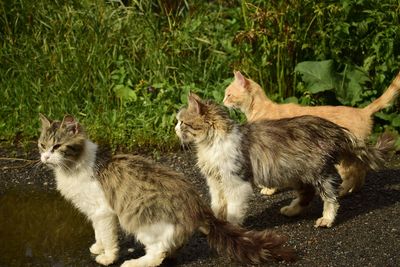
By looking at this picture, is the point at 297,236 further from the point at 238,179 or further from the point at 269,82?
the point at 269,82

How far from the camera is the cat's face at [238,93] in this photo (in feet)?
24.2

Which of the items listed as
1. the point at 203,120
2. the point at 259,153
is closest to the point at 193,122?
the point at 203,120

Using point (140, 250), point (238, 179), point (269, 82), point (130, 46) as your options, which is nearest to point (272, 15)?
Result: point (269, 82)

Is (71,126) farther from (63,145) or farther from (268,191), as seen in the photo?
(268,191)

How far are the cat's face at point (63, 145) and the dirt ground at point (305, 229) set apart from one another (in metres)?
0.75

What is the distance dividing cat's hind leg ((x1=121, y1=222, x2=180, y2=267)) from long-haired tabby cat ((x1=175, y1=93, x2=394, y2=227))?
0.84m

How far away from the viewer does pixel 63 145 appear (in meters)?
5.28

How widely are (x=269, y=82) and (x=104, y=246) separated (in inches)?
142

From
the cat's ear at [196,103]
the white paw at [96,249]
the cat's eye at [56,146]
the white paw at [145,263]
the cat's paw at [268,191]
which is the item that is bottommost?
the cat's paw at [268,191]

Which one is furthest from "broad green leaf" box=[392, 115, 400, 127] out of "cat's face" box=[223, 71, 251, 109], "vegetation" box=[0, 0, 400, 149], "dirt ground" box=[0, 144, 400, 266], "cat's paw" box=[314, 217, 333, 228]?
"cat's paw" box=[314, 217, 333, 228]

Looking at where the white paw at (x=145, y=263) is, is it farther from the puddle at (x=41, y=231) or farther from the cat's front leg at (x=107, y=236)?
the puddle at (x=41, y=231)

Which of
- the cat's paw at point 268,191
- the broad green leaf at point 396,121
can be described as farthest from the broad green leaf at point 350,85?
the cat's paw at point 268,191

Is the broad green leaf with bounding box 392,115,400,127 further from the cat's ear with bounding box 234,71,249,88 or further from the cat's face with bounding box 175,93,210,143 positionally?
the cat's face with bounding box 175,93,210,143

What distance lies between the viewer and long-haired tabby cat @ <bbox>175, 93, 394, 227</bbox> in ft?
18.5
